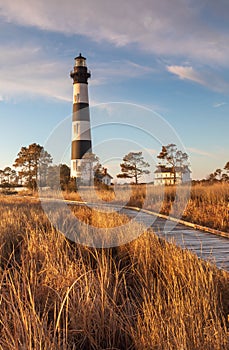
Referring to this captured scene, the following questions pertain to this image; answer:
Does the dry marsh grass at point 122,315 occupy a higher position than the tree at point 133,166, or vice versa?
the tree at point 133,166

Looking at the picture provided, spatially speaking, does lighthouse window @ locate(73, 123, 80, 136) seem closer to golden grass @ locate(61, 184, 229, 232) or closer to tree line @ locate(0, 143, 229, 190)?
tree line @ locate(0, 143, 229, 190)

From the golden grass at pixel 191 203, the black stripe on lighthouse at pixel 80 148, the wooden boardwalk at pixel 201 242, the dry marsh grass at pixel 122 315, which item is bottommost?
the dry marsh grass at pixel 122 315

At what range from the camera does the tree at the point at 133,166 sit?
28344mm

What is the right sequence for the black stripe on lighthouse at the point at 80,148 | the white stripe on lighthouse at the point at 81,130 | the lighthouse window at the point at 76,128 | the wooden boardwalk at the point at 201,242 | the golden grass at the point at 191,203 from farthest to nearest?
the lighthouse window at the point at 76,128
the white stripe on lighthouse at the point at 81,130
the black stripe on lighthouse at the point at 80,148
the golden grass at the point at 191,203
the wooden boardwalk at the point at 201,242

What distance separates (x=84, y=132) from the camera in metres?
36.0

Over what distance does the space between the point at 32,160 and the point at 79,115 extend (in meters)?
12.7

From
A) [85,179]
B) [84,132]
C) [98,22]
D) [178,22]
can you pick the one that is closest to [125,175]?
[85,179]

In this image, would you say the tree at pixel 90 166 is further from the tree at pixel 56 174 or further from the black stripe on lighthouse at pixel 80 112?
the black stripe on lighthouse at pixel 80 112

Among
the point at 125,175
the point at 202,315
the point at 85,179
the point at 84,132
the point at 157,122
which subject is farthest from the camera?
the point at 84,132

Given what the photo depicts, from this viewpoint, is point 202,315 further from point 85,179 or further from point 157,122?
point 85,179

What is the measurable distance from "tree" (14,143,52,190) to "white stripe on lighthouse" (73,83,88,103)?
1060 cm

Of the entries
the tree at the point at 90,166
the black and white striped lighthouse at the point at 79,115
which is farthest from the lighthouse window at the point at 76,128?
the tree at the point at 90,166

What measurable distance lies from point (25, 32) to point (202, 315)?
43.8ft

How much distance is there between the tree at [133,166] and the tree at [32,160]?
1591 cm
